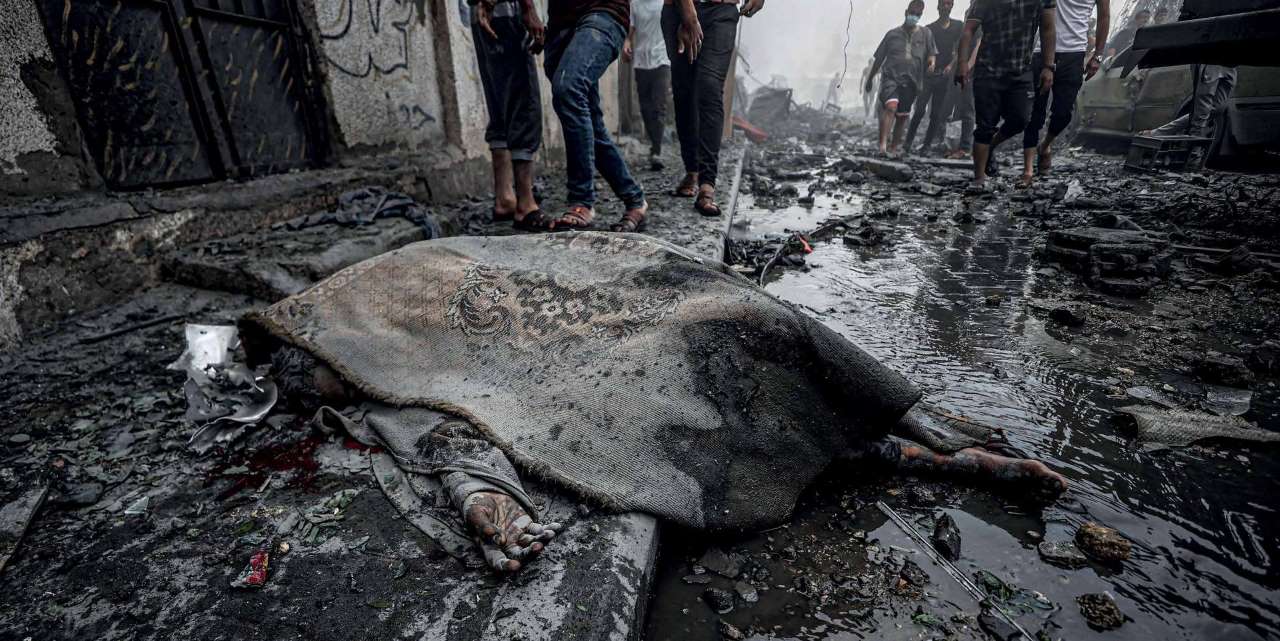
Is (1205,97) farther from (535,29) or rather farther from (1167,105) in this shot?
(535,29)

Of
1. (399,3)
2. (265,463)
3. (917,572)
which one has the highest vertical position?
(399,3)

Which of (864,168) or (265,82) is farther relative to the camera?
(864,168)

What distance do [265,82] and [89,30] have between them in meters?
0.85

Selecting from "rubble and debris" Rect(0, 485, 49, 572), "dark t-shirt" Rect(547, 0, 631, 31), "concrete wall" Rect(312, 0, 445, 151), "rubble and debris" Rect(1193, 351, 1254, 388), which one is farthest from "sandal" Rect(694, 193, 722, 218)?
"rubble and debris" Rect(0, 485, 49, 572)

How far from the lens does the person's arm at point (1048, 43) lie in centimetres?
467

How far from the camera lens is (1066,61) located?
499 cm

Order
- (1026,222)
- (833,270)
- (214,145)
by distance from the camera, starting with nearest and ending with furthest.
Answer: (214,145) < (833,270) < (1026,222)

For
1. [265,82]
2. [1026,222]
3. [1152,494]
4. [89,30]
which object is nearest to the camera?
Answer: [1152,494]

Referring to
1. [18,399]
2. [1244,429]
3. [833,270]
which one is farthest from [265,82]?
[1244,429]

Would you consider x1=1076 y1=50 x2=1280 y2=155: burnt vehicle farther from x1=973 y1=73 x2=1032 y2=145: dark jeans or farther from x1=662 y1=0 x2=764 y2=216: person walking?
x1=662 y1=0 x2=764 y2=216: person walking

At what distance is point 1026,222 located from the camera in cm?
421

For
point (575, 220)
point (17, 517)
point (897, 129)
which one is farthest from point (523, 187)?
point (897, 129)

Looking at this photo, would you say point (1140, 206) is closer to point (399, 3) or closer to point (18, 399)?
point (399, 3)

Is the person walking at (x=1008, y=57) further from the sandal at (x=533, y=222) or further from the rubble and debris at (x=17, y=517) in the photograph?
the rubble and debris at (x=17, y=517)
